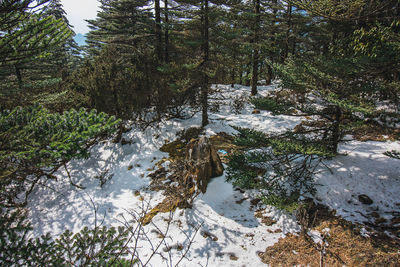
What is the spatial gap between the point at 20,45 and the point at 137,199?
16.1 ft

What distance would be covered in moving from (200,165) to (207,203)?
3.64 feet

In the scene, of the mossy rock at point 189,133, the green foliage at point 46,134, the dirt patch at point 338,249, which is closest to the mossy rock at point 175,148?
the mossy rock at point 189,133

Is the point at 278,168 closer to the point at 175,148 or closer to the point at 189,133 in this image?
the point at 175,148

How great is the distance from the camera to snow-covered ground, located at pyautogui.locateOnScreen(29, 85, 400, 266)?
408 centimetres

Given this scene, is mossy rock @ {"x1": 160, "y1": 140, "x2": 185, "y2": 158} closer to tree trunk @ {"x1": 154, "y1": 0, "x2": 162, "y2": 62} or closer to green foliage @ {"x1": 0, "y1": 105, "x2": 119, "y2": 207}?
tree trunk @ {"x1": 154, "y1": 0, "x2": 162, "y2": 62}

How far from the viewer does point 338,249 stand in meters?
3.53

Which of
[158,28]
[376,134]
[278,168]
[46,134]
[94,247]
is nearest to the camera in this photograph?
[46,134]

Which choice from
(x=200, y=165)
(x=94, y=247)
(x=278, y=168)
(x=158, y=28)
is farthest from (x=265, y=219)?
(x=158, y=28)

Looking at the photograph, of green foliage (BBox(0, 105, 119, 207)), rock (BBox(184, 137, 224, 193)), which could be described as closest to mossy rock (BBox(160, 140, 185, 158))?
rock (BBox(184, 137, 224, 193))

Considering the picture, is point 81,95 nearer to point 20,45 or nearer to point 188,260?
point 20,45

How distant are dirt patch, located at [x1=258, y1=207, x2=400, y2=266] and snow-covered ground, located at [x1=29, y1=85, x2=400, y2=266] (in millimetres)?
264

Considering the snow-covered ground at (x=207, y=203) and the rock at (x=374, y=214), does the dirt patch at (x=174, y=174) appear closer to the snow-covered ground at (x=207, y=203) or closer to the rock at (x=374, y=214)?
the snow-covered ground at (x=207, y=203)

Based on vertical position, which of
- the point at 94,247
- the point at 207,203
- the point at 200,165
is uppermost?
the point at 94,247

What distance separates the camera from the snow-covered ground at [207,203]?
408cm
